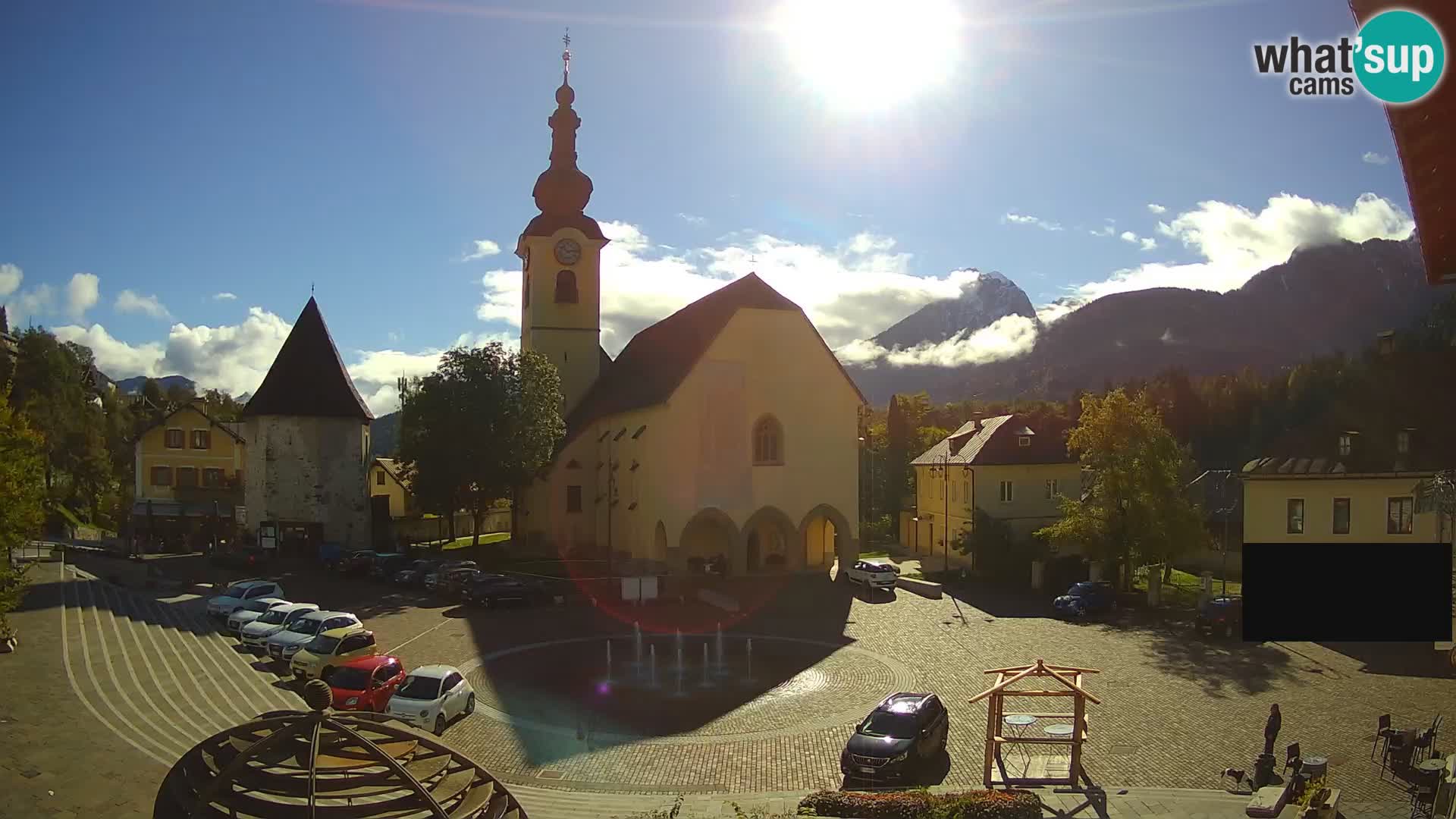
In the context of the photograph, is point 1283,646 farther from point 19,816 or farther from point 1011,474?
point 19,816

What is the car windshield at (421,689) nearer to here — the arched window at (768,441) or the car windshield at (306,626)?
the car windshield at (306,626)

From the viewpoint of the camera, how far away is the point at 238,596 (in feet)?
111

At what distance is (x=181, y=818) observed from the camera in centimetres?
743

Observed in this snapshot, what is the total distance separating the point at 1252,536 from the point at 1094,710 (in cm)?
1700

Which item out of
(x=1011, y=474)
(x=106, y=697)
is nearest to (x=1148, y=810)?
(x=106, y=697)

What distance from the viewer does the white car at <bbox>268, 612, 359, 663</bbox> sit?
26.3 m

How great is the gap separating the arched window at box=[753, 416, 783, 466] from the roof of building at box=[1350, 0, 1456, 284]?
3962 cm

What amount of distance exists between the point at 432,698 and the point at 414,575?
73.4ft

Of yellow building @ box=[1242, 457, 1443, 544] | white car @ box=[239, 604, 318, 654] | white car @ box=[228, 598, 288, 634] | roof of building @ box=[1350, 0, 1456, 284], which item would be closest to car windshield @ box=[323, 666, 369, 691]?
white car @ box=[239, 604, 318, 654]

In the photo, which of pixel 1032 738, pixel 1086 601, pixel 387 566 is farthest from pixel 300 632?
pixel 1086 601

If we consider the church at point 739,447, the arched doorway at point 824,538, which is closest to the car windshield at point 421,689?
the church at point 739,447

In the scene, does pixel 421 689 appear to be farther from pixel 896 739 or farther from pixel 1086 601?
pixel 1086 601
